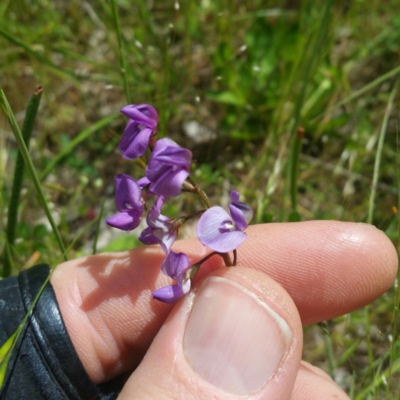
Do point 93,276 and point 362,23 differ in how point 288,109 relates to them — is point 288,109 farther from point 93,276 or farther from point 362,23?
point 93,276

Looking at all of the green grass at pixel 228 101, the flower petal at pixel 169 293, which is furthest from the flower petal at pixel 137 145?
the green grass at pixel 228 101

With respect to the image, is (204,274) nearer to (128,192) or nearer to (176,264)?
(176,264)

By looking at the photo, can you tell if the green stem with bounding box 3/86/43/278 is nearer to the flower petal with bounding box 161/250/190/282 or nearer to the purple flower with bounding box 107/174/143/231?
the purple flower with bounding box 107/174/143/231

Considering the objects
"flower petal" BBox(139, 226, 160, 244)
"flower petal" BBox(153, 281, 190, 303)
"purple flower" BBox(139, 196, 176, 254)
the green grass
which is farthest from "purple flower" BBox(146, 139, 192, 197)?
the green grass

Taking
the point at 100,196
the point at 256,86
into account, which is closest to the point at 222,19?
the point at 256,86

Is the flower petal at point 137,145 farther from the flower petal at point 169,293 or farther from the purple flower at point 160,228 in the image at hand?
the flower petal at point 169,293
